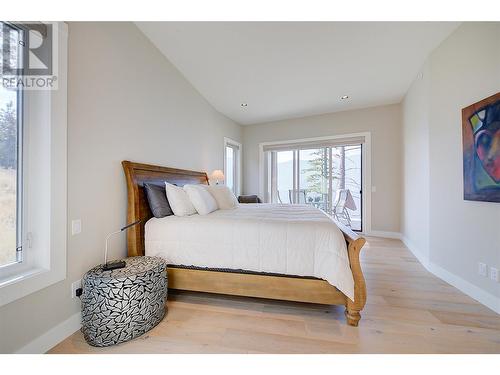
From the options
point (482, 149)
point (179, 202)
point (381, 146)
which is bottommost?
point (179, 202)

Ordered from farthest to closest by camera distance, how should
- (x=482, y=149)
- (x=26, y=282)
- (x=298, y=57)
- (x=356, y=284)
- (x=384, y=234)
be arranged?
(x=384, y=234)
(x=298, y=57)
(x=482, y=149)
(x=356, y=284)
(x=26, y=282)

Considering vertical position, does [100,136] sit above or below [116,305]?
above

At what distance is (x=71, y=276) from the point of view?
1604 mm

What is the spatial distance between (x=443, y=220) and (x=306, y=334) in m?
2.23

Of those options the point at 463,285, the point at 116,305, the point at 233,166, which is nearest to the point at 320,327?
the point at 116,305

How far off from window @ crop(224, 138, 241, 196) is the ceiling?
1.37 metres

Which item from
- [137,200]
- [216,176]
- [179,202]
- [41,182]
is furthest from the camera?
[216,176]

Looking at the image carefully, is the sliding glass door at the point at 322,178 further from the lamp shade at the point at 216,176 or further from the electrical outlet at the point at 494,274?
the electrical outlet at the point at 494,274

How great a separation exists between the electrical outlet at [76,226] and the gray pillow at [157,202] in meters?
0.61

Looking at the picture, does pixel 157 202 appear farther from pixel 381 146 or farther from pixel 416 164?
pixel 381 146

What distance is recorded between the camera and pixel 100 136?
1.85m

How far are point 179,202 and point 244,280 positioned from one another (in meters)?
1.05

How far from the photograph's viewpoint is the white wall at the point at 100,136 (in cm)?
144

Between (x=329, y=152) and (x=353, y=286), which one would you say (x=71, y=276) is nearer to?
(x=353, y=286)
